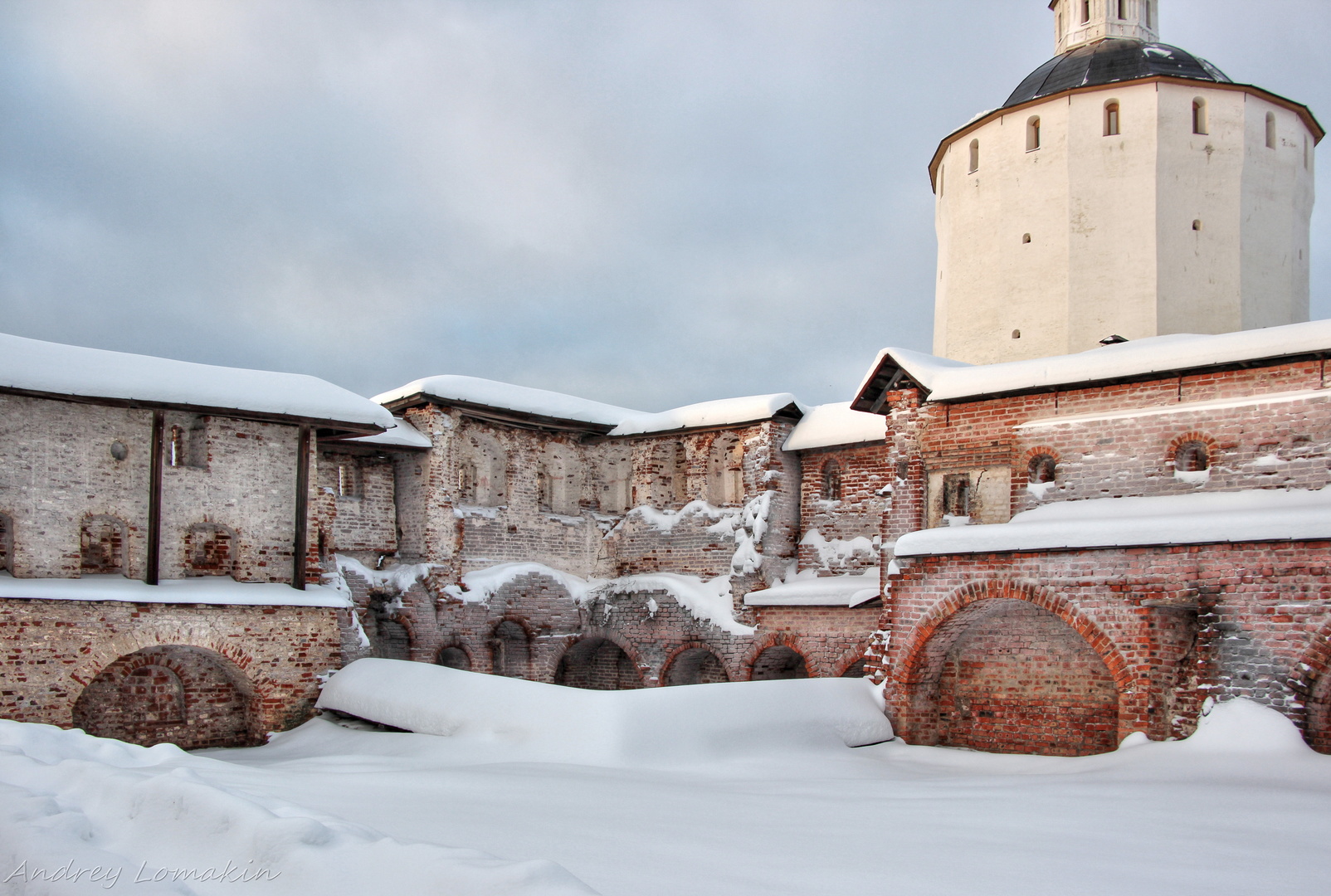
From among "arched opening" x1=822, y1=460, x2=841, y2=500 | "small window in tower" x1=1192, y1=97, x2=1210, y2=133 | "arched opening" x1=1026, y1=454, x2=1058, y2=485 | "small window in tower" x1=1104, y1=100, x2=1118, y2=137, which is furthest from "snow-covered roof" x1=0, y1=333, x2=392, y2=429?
"small window in tower" x1=1192, y1=97, x2=1210, y2=133

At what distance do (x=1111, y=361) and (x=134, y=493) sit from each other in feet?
45.3

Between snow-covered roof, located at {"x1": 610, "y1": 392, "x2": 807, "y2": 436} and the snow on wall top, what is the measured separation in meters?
4.28

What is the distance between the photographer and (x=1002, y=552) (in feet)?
41.4

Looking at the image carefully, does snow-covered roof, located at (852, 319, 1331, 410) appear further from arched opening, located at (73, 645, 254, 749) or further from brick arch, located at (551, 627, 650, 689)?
arched opening, located at (73, 645, 254, 749)

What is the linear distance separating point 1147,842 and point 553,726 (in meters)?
6.83

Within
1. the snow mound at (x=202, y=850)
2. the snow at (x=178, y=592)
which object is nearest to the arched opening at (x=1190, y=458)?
the snow mound at (x=202, y=850)

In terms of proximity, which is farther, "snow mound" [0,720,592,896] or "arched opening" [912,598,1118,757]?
"arched opening" [912,598,1118,757]

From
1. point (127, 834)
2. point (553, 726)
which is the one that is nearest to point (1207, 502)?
point (553, 726)

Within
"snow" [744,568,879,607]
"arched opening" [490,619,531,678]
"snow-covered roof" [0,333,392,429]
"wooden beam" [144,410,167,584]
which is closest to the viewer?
"snow-covered roof" [0,333,392,429]

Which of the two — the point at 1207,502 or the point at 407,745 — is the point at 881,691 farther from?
the point at 407,745

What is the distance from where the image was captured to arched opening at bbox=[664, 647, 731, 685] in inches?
805

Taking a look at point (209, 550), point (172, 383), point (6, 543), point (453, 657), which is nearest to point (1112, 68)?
point (453, 657)

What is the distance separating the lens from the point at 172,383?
15.2m

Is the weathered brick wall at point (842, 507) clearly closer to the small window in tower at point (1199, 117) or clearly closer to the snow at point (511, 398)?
the snow at point (511, 398)
